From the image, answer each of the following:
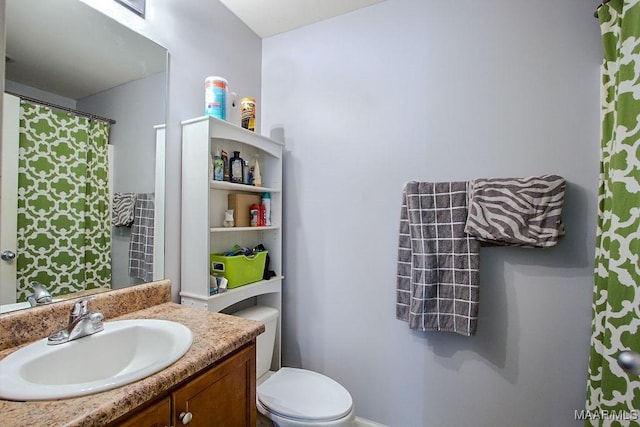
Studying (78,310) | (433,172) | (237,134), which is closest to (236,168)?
(237,134)

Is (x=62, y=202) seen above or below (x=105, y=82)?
below

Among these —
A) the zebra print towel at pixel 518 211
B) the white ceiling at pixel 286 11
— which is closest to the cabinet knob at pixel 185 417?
the zebra print towel at pixel 518 211

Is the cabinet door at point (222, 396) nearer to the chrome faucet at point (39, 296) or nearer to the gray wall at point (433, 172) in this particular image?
the chrome faucet at point (39, 296)

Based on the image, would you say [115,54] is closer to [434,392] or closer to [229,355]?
[229,355]

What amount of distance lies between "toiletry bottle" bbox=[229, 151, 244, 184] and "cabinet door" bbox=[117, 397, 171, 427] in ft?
3.56

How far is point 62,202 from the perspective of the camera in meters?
1.00

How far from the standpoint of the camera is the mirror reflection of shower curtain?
922 millimetres

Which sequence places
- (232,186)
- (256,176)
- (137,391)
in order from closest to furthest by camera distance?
(137,391), (232,186), (256,176)

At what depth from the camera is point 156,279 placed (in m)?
1.28

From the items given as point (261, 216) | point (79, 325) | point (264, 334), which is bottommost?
point (264, 334)

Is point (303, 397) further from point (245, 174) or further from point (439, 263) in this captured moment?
point (245, 174)

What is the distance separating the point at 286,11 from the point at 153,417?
1.98m

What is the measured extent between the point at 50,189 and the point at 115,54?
23.9 inches

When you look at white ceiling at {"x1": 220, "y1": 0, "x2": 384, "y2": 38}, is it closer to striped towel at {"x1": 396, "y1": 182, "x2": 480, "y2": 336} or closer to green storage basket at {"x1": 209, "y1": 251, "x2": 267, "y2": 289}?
striped towel at {"x1": 396, "y1": 182, "x2": 480, "y2": 336}
